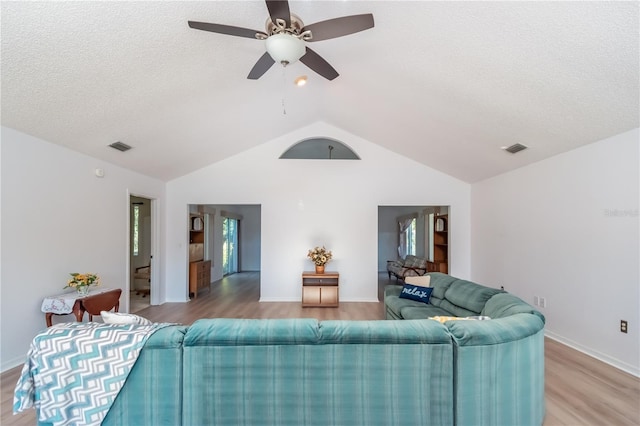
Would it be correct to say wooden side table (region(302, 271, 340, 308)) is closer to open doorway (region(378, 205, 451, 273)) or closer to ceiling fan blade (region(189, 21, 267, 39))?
open doorway (region(378, 205, 451, 273))

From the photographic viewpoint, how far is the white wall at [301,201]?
19.1 ft

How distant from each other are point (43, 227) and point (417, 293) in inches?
175

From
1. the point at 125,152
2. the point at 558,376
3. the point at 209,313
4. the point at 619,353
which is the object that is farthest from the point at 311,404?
the point at 125,152

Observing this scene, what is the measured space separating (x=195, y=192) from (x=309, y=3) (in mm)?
4383

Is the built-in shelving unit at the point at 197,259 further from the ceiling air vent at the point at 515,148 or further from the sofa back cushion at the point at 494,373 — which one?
the ceiling air vent at the point at 515,148

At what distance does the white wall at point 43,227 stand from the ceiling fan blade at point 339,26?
320cm

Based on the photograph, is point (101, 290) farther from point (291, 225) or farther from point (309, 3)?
point (309, 3)

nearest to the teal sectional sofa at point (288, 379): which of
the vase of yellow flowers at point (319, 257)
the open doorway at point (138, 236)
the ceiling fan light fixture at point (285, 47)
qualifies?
the ceiling fan light fixture at point (285, 47)

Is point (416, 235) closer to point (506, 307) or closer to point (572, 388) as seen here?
point (572, 388)

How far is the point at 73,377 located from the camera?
1.67 metres

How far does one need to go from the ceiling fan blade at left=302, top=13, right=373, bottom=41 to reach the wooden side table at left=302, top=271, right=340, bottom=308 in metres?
4.10

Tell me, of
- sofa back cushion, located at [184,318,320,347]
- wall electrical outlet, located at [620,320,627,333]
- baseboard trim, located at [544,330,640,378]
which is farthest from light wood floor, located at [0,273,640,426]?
sofa back cushion, located at [184,318,320,347]

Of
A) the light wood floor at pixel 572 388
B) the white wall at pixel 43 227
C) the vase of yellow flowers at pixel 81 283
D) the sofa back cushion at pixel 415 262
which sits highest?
the white wall at pixel 43 227

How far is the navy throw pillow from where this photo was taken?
12.7ft
